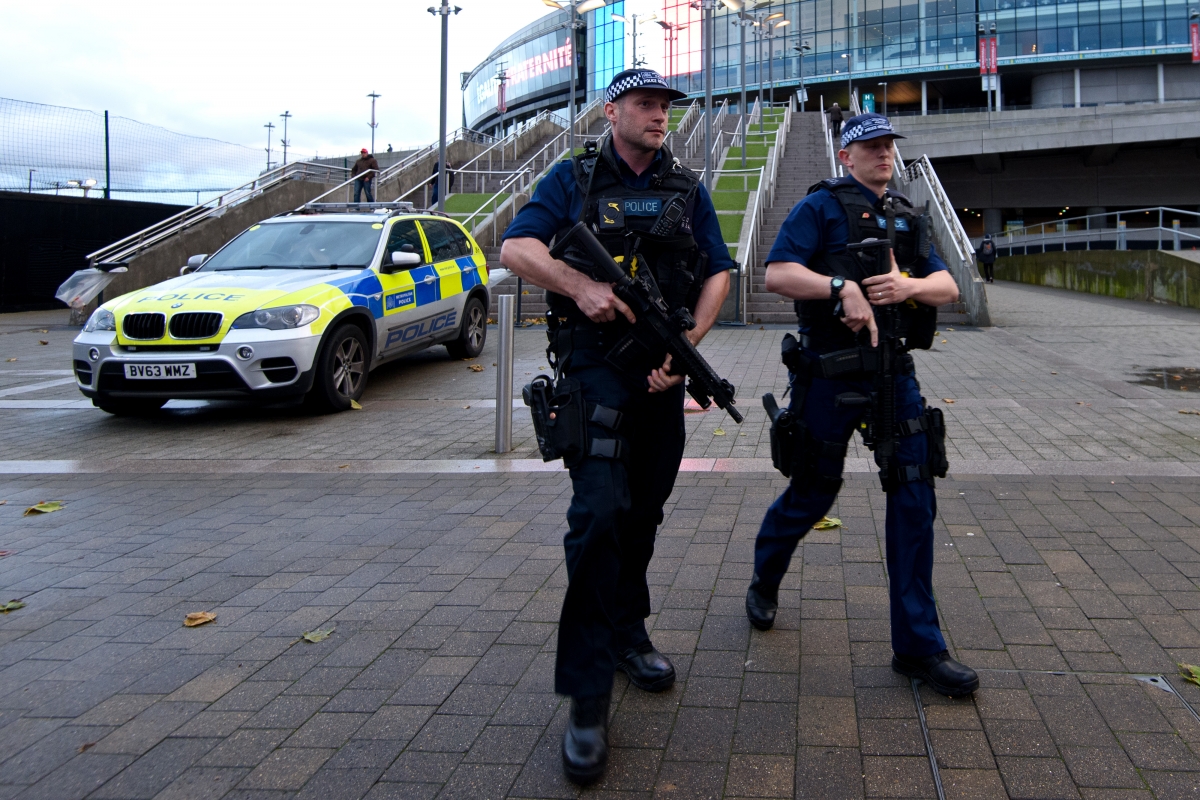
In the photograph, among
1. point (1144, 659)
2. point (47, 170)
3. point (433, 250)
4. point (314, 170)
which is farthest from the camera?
point (314, 170)

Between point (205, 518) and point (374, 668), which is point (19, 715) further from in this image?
point (205, 518)

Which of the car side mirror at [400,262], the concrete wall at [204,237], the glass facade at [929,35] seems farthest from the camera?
the glass facade at [929,35]

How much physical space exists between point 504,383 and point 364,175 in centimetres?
1683

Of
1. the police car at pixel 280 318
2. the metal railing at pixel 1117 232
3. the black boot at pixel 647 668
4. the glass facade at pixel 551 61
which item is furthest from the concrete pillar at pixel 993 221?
the black boot at pixel 647 668

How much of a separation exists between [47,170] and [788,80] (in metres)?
57.9

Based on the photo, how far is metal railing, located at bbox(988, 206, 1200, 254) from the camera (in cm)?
2297

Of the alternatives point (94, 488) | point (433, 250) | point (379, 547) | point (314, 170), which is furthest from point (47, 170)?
point (379, 547)

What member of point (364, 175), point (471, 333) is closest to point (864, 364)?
point (471, 333)

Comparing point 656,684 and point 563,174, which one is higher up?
point 563,174

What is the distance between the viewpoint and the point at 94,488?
628 centimetres

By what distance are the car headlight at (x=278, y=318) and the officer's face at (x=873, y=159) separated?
5785mm

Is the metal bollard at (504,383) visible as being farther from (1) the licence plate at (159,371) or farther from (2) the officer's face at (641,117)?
(2) the officer's face at (641,117)

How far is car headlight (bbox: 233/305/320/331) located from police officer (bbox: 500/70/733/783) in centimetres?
543

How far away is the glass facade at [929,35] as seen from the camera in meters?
59.3
